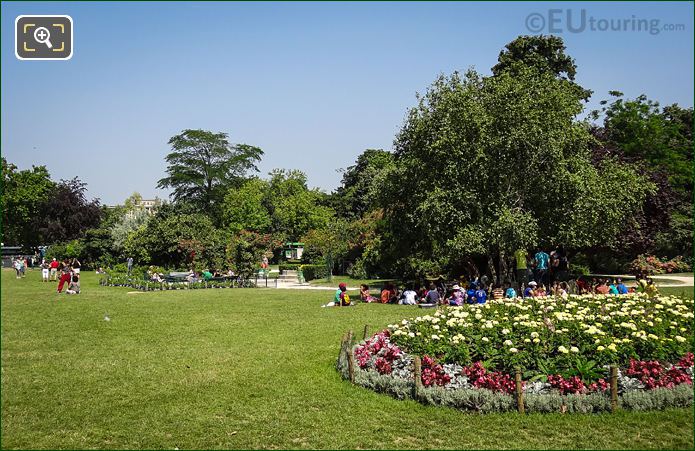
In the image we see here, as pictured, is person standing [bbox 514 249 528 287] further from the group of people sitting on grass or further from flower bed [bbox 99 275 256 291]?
flower bed [bbox 99 275 256 291]

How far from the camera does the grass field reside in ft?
25.7

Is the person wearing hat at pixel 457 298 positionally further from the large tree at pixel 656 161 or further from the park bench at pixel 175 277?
the park bench at pixel 175 277

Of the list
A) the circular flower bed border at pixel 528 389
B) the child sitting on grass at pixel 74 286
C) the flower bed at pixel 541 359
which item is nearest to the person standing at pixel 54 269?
the child sitting on grass at pixel 74 286

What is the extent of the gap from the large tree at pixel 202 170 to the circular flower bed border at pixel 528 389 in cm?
6304

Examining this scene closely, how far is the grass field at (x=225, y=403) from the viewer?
25.7 feet

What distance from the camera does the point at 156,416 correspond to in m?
8.97

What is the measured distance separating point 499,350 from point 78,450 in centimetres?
664

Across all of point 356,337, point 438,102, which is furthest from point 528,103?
point 356,337

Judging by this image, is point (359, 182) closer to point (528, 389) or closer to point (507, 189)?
point (507, 189)

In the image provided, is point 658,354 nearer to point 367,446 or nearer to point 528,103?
point 367,446

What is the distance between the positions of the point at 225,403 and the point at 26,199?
203 ft

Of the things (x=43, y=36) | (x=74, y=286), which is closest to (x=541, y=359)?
(x=43, y=36)

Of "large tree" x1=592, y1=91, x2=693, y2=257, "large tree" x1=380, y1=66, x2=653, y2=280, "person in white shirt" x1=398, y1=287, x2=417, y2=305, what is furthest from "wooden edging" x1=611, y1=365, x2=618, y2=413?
"large tree" x1=592, y1=91, x2=693, y2=257

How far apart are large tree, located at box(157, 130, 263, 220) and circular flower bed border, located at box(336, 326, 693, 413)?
2482 inches
